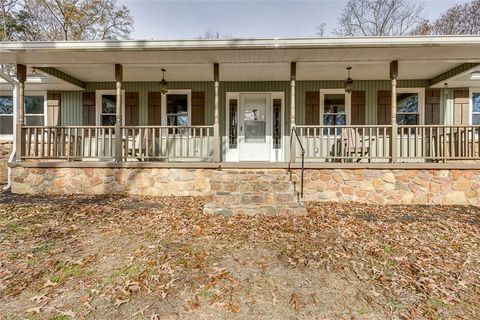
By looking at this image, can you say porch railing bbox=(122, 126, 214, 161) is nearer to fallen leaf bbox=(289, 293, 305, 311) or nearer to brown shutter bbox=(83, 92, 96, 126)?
brown shutter bbox=(83, 92, 96, 126)

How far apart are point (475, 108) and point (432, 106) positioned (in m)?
1.42

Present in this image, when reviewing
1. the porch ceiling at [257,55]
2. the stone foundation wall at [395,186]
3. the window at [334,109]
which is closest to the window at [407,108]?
the porch ceiling at [257,55]

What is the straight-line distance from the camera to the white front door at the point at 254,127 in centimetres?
820

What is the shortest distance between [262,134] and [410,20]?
18294 millimetres

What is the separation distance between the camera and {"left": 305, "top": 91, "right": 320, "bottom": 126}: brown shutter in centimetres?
812

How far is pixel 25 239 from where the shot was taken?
3.53m

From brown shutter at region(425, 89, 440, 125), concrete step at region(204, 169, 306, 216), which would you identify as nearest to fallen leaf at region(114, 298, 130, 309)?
concrete step at region(204, 169, 306, 216)

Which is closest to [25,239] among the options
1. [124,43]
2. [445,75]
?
[124,43]

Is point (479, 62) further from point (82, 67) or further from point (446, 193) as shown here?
point (82, 67)

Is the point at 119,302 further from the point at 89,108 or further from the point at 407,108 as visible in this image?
the point at 407,108

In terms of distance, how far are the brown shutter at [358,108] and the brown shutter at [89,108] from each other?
7.69 m

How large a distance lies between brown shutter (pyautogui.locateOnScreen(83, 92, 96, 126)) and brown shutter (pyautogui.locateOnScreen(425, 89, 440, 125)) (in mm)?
9764

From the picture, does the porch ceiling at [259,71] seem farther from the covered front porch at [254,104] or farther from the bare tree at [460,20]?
the bare tree at [460,20]

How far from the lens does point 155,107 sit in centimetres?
830
